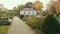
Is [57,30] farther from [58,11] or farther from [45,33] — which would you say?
[58,11]

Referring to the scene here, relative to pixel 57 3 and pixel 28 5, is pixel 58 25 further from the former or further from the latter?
pixel 28 5

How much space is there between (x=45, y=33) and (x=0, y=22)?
17650 millimetres

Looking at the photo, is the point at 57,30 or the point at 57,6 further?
the point at 57,6

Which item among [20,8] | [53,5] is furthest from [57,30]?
[20,8]

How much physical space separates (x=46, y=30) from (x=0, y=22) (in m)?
17.8

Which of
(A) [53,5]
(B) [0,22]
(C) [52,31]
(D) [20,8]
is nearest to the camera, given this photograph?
(C) [52,31]

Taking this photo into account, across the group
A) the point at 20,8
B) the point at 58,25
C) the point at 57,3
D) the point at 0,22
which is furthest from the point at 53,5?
the point at 58,25

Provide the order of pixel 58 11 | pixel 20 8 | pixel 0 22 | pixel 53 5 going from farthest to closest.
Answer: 1. pixel 20 8
2. pixel 53 5
3. pixel 58 11
4. pixel 0 22

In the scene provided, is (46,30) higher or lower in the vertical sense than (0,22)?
higher

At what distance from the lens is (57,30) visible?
920 centimetres

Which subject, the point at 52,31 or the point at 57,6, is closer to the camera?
the point at 52,31

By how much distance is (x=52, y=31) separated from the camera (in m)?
9.02

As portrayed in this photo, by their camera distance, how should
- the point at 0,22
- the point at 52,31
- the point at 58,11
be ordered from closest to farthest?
the point at 52,31 → the point at 0,22 → the point at 58,11

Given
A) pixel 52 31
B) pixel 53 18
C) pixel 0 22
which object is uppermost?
pixel 53 18
